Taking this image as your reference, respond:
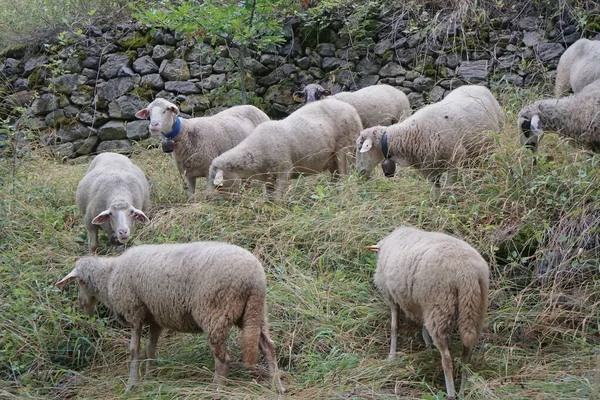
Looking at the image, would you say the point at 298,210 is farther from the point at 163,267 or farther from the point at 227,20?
the point at 227,20

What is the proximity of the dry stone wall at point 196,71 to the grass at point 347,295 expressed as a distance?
3904 mm

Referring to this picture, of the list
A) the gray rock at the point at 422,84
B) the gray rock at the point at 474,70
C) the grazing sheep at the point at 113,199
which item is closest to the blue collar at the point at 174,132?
the grazing sheep at the point at 113,199

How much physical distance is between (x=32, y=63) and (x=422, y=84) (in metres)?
6.55

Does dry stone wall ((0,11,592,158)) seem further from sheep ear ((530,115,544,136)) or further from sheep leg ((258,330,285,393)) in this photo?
sheep leg ((258,330,285,393))

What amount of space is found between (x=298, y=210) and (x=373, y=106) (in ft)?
10.2

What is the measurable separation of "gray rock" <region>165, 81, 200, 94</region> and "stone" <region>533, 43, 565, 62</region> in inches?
210

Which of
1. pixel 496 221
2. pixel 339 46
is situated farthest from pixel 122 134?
pixel 496 221

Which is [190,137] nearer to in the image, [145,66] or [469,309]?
[145,66]

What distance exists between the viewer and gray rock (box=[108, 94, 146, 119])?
11852 millimetres

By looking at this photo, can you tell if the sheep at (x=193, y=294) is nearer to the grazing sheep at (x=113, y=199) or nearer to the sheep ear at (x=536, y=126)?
the grazing sheep at (x=113, y=199)

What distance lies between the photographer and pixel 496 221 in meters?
6.32

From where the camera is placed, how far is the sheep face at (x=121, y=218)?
22.6 ft

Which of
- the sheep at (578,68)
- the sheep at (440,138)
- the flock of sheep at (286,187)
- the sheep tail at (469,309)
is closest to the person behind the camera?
the sheep tail at (469,309)

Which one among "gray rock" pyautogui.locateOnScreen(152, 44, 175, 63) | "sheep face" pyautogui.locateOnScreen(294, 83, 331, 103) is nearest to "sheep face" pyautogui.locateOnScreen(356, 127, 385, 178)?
"sheep face" pyautogui.locateOnScreen(294, 83, 331, 103)
